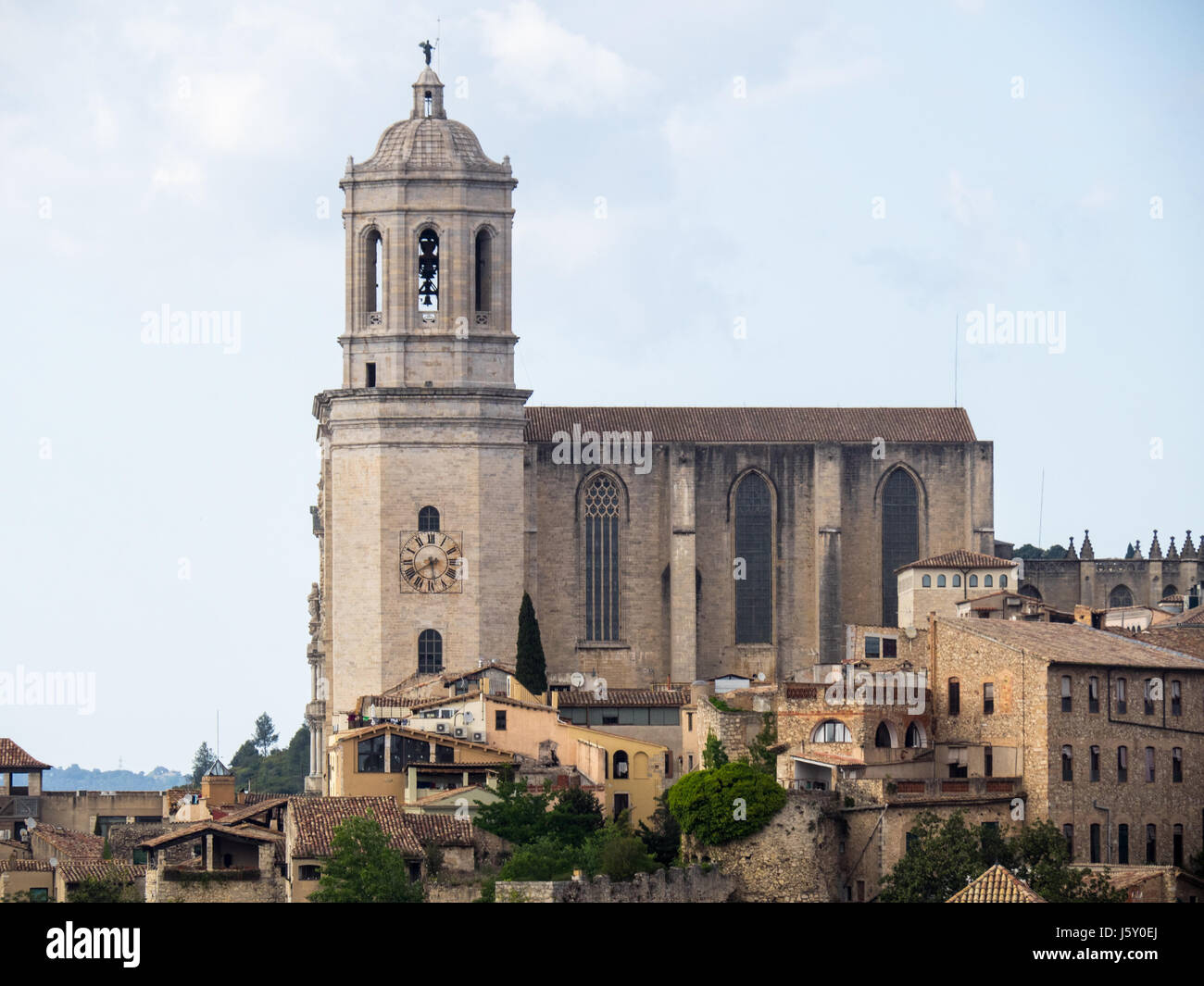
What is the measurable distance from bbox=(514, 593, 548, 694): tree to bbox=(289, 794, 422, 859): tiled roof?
1518 centimetres

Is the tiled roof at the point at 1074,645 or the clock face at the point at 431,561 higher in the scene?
the clock face at the point at 431,561

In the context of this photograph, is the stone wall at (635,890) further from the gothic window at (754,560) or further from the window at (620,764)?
the gothic window at (754,560)

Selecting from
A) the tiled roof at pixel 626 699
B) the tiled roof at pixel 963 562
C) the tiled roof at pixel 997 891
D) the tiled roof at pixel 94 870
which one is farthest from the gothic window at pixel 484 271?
the tiled roof at pixel 997 891

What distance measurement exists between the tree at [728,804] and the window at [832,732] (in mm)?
2875

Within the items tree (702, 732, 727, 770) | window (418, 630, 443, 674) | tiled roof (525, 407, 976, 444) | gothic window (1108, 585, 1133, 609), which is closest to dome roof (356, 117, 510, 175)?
tiled roof (525, 407, 976, 444)

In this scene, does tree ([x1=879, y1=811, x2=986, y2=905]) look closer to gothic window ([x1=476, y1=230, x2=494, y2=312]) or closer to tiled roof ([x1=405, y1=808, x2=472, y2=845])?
tiled roof ([x1=405, y1=808, x2=472, y2=845])

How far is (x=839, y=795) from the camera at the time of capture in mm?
62938

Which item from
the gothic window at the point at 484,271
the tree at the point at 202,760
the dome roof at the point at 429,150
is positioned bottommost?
the tree at the point at 202,760

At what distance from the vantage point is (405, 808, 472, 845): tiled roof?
6341cm

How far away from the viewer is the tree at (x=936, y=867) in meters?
58.1

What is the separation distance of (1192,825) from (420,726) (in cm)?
2122

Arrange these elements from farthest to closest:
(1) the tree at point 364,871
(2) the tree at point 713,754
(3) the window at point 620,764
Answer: (3) the window at point 620,764, (2) the tree at point 713,754, (1) the tree at point 364,871

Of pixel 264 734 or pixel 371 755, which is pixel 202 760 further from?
pixel 371 755
